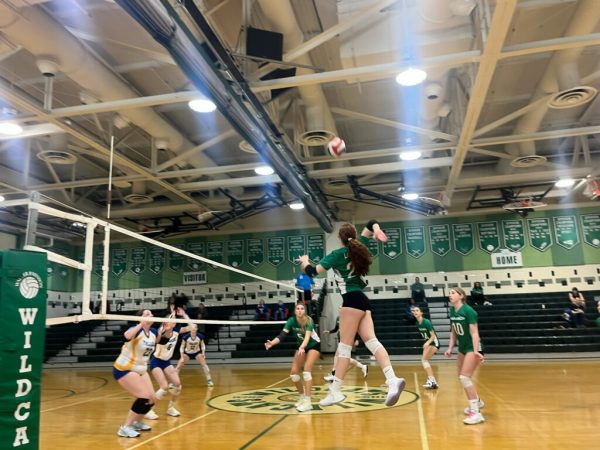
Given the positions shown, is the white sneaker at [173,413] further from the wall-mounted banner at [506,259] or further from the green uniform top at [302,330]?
the wall-mounted banner at [506,259]

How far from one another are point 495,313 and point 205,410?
13.7m

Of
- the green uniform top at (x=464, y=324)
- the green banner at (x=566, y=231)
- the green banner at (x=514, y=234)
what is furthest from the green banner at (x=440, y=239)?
the green uniform top at (x=464, y=324)

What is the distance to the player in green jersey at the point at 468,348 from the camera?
628 cm

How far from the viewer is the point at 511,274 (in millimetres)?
19750

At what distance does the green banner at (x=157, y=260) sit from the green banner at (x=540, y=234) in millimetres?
16593

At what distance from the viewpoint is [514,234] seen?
20.1 m

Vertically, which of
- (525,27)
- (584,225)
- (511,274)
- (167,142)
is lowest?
(511,274)

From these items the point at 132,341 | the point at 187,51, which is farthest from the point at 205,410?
the point at 187,51

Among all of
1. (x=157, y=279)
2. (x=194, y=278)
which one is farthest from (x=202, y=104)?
(x=157, y=279)

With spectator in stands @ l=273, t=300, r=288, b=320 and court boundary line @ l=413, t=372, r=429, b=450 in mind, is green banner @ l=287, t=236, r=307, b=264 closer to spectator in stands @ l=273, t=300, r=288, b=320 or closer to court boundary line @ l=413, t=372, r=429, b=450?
spectator in stands @ l=273, t=300, r=288, b=320

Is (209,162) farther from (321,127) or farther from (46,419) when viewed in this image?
(46,419)

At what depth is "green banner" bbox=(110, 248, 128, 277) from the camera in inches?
913

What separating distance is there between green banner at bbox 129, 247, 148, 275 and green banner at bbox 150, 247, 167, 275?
0.34 metres

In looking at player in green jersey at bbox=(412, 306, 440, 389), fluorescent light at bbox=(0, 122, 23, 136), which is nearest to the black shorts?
player in green jersey at bbox=(412, 306, 440, 389)
